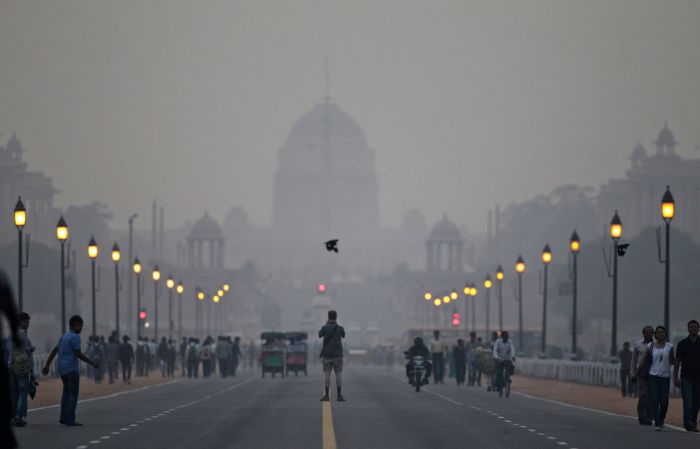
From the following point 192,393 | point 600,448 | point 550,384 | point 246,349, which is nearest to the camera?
point 600,448

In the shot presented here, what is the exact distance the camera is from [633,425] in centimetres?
3209

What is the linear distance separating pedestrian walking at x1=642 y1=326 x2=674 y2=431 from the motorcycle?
69.7ft

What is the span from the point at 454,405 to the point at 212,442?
16.6 metres

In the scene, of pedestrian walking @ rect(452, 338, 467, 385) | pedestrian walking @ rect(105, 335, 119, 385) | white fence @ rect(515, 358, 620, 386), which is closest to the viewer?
white fence @ rect(515, 358, 620, 386)

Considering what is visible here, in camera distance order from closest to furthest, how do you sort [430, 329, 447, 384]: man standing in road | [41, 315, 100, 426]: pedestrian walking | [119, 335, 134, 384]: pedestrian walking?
[41, 315, 100, 426]: pedestrian walking → [119, 335, 134, 384]: pedestrian walking → [430, 329, 447, 384]: man standing in road

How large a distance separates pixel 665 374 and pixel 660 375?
87mm

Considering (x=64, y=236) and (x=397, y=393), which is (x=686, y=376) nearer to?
(x=397, y=393)

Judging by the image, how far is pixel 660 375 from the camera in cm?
3038

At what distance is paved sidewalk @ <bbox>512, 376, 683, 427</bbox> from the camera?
39.4 meters

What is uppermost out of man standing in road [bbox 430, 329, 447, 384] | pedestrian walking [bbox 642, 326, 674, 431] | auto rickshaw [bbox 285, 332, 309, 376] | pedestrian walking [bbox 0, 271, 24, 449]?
pedestrian walking [bbox 0, 271, 24, 449]

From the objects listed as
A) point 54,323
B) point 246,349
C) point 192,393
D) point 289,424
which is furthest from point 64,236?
point 54,323

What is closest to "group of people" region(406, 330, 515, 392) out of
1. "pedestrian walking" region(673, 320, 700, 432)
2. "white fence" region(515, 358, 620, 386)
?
"white fence" region(515, 358, 620, 386)

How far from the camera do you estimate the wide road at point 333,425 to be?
25.2 meters

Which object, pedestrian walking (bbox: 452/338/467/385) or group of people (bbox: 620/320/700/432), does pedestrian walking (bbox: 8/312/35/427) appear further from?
pedestrian walking (bbox: 452/338/467/385)
